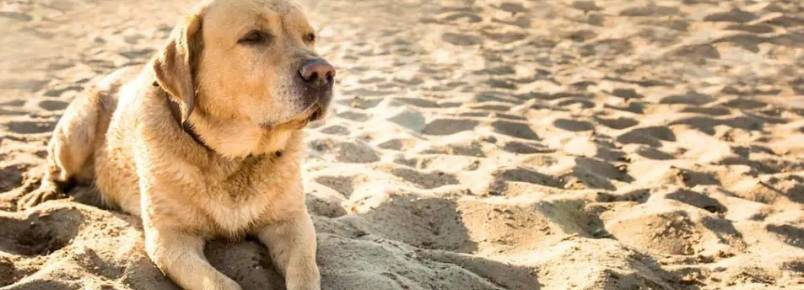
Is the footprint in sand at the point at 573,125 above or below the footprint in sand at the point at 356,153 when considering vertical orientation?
below

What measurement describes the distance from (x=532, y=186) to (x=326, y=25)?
5404 millimetres

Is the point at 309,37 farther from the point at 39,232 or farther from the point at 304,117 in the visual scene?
the point at 39,232

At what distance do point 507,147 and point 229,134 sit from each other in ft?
8.85

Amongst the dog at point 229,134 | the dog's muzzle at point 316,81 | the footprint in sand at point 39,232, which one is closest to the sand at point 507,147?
the footprint in sand at point 39,232

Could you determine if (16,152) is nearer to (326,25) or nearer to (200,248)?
(200,248)

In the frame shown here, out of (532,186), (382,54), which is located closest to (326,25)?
(382,54)

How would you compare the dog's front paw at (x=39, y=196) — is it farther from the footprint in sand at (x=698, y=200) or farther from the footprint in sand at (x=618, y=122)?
the footprint in sand at (x=618, y=122)

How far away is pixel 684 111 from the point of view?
6.58 m

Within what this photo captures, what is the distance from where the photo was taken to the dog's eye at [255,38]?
3414 millimetres

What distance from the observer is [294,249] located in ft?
11.1

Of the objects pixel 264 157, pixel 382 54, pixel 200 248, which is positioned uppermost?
pixel 264 157

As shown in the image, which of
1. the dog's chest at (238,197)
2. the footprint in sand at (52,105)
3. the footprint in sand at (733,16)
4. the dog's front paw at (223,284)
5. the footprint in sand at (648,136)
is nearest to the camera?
the dog's front paw at (223,284)

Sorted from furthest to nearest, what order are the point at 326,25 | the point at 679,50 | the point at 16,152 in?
1. the point at 326,25
2. the point at 679,50
3. the point at 16,152

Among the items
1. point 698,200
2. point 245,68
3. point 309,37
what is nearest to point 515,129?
point 698,200
